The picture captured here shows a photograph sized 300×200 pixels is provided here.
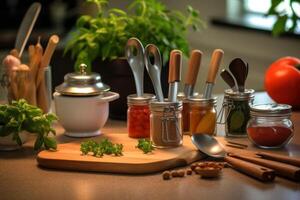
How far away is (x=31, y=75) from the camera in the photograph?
1.91 m

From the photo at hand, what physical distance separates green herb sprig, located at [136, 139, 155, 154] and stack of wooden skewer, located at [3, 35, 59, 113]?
0.42 m

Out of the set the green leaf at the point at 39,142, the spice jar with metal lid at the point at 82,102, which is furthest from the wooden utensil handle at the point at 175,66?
the green leaf at the point at 39,142

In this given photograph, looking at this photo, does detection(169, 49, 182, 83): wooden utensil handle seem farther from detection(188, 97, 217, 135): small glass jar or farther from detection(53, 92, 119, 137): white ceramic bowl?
detection(53, 92, 119, 137): white ceramic bowl

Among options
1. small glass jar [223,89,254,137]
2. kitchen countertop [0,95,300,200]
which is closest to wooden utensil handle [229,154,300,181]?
kitchen countertop [0,95,300,200]

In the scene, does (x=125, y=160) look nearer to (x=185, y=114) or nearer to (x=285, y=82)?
(x=185, y=114)

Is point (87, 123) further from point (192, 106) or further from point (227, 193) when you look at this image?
point (227, 193)

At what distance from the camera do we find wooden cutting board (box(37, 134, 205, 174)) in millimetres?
1521

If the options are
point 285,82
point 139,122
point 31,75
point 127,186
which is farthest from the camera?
point 285,82

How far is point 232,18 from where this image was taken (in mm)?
3998

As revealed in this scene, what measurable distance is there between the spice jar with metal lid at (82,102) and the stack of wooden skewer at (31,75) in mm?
128

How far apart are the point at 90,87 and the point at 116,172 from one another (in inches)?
12.3

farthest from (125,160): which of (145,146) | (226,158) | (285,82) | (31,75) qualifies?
(285,82)

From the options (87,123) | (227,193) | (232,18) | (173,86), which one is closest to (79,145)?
(87,123)

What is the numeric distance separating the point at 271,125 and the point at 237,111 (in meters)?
0.14
